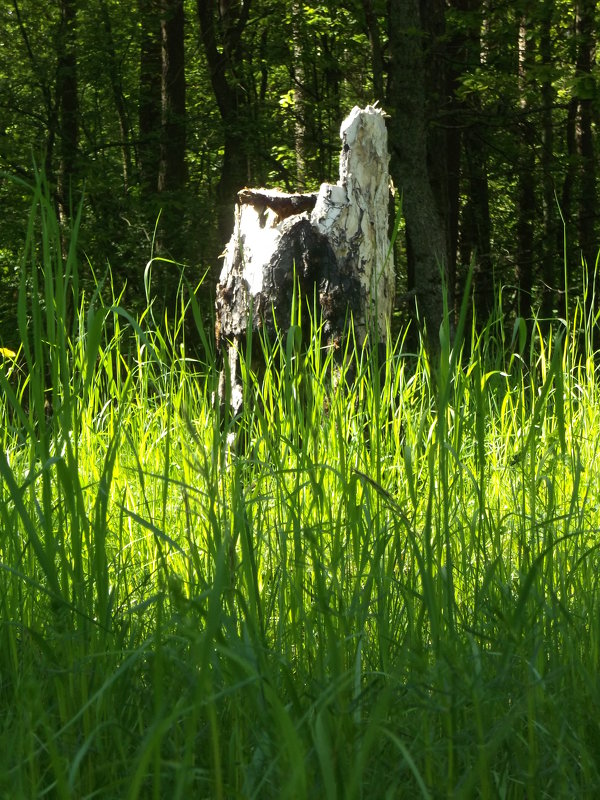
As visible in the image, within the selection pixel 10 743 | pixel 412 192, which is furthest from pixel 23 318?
pixel 412 192

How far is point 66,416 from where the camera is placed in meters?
1.52

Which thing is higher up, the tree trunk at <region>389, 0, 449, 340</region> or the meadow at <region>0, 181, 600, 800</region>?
the tree trunk at <region>389, 0, 449, 340</region>

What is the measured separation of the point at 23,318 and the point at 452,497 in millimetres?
1138

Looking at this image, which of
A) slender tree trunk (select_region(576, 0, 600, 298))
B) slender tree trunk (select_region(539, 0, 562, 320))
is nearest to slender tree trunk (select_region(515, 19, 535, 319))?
slender tree trunk (select_region(539, 0, 562, 320))

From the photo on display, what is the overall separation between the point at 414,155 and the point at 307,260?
12.8ft

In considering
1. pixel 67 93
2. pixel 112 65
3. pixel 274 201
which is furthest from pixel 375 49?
pixel 67 93

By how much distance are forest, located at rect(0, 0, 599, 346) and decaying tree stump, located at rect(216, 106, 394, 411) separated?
13.8 ft

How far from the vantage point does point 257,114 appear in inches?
477

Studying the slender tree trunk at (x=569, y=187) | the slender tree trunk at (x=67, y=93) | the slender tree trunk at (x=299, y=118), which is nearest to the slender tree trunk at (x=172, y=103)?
the slender tree trunk at (x=67, y=93)

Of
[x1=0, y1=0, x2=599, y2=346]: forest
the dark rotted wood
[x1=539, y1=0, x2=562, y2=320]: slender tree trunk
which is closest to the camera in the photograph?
the dark rotted wood

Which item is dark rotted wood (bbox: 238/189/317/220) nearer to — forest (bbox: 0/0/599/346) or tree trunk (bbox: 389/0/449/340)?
tree trunk (bbox: 389/0/449/340)

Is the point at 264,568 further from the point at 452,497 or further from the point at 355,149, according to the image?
the point at 355,149

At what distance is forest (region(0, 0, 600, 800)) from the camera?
121cm

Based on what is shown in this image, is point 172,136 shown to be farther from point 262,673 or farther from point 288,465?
point 262,673
